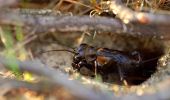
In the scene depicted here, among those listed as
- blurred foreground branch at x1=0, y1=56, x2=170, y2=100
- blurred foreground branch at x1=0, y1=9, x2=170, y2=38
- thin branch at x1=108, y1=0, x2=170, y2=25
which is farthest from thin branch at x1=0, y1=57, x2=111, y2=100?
blurred foreground branch at x1=0, y1=9, x2=170, y2=38

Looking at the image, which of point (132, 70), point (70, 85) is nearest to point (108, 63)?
point (132, 70)

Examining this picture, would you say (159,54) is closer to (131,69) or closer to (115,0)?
(131,69)

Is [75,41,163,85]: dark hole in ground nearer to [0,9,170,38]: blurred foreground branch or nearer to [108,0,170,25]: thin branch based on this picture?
[0,9,170,38]: blurred foreground branch

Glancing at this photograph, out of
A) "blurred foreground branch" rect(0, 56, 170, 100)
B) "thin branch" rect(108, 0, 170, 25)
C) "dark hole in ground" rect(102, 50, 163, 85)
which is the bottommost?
"dark hole in ground" rect(102, 50, 163, 85)

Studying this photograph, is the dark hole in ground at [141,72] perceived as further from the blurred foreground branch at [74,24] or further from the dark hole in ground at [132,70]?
the blurred foreground branch at [74,24]

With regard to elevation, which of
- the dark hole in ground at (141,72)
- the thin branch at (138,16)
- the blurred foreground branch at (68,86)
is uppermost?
the thin branch at (138,16)

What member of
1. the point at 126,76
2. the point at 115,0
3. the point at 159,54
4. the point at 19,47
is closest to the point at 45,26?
the point at 19,47

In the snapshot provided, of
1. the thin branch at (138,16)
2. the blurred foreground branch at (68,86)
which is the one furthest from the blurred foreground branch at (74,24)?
the blurred foreground branch at (68,86)

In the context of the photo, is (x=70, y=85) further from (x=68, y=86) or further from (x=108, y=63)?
(x=108, y=63)
